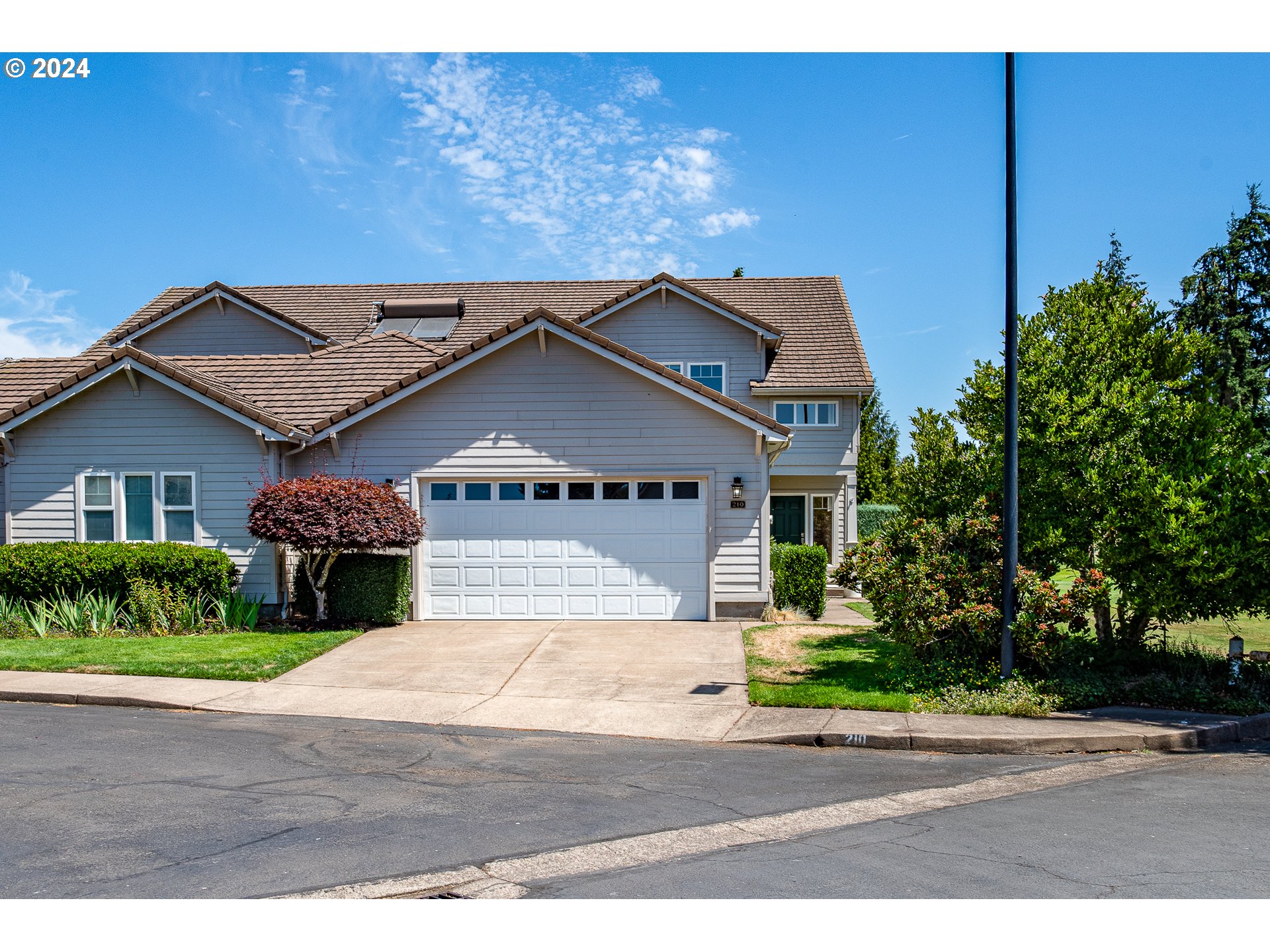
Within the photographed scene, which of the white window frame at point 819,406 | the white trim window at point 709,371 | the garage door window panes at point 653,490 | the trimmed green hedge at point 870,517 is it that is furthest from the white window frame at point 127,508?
the trimmed green hedge at point 870,517

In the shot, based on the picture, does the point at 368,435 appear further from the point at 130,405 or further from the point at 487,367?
the point at 130,405

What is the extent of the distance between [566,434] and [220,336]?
13.5 m

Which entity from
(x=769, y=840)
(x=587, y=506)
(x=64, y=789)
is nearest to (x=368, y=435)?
(x=587, y=506)

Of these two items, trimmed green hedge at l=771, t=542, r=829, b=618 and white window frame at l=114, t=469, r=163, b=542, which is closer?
white window frame at l=114, t=469, r=163, b=542

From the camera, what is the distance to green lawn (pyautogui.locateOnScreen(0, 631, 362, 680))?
1189 cm

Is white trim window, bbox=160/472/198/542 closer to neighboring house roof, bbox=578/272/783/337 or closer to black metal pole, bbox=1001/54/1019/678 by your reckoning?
neighboring house roof, bbox=578/272/783/337

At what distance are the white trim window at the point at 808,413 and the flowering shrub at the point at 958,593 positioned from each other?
13.9 metres

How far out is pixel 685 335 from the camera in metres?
24.1

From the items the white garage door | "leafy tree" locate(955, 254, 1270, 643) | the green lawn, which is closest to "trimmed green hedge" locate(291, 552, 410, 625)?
the green lawn

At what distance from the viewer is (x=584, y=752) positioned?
28.7 ft

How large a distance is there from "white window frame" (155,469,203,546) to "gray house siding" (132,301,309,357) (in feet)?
29.9

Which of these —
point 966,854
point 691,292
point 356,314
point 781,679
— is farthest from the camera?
point 356,314

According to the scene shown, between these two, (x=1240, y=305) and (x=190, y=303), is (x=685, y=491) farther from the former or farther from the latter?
(x=1240, y=305)

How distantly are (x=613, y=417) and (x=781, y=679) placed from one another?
20.5 feet
